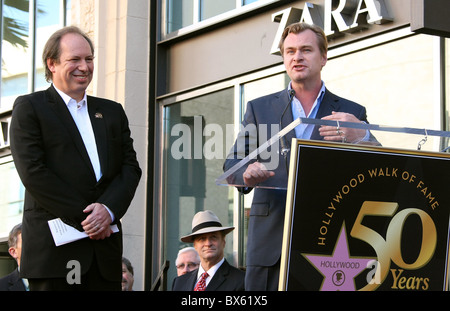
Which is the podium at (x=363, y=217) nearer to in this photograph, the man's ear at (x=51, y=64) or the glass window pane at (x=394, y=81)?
the man's ear at (x=51, y=64)

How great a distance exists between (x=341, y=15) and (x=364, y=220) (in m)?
6.16

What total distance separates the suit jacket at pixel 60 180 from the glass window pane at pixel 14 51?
12.7 m

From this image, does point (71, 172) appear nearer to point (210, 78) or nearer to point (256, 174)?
point (256, 174)

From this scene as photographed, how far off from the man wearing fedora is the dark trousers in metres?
3.99

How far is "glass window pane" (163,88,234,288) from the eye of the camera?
40.2ft

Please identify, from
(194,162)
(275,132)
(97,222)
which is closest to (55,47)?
(97,222)

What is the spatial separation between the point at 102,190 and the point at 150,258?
28.8 feet

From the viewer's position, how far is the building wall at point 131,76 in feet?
44.1

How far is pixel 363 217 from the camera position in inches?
172

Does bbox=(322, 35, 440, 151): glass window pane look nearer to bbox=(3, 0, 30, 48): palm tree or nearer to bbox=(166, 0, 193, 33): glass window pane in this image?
bbox=(166, 0, 193, 33): glass window pane

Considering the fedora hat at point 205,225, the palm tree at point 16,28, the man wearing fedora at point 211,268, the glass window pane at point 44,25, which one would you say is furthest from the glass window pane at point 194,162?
the palm tree at point 16,28

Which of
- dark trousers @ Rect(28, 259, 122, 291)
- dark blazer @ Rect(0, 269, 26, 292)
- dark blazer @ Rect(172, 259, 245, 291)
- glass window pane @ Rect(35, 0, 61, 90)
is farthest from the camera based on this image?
glass window pane @ Rect(35, 0, 61, 90)

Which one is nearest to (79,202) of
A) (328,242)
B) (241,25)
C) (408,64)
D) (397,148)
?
(328,242)

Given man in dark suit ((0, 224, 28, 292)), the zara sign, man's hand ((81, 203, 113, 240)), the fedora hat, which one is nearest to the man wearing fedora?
the fedora hat
